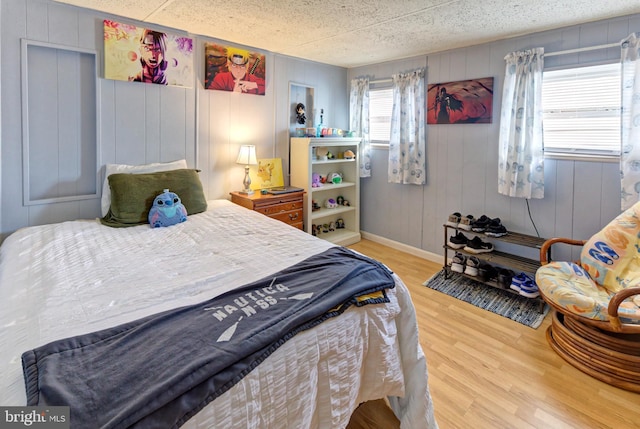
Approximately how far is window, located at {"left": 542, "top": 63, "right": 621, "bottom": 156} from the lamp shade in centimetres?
272

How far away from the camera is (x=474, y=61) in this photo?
3.59 m

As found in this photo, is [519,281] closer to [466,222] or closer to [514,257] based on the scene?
[514,257]

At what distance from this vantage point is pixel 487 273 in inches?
133

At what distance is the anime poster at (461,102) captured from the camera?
3521 mm

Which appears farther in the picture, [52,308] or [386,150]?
[386,150]

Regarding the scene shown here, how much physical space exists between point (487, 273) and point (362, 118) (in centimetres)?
247

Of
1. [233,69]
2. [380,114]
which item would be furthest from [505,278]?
[233,69]

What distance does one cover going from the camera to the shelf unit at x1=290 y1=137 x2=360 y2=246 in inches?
163

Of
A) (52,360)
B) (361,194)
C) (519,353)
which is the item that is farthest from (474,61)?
(52,360)

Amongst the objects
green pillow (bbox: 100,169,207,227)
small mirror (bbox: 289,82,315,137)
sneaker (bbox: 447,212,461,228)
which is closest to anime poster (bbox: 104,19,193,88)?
green pillow (bbox: 100,169,207,227)

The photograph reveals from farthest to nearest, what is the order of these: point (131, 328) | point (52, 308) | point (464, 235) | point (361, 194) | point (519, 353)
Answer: point (361, 194)
point (464, 235)
point (519, 353)
point (52, 308)
point (131, 328)

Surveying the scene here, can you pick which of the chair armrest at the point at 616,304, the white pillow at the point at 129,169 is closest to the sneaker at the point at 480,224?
the chair armrest at the point at 616,304

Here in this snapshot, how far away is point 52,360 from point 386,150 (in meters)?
4.08

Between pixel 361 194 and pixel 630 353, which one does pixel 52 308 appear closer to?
pixel 630 353
